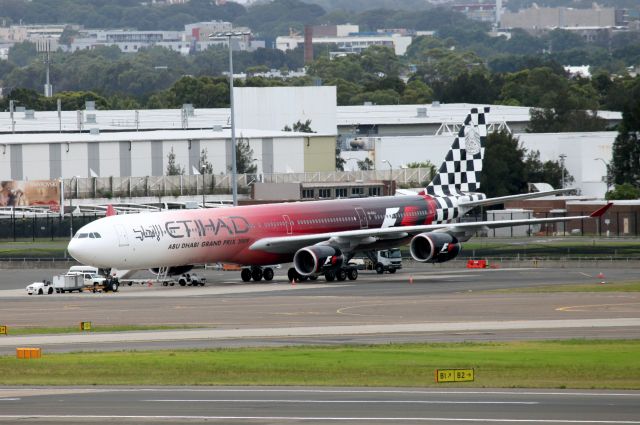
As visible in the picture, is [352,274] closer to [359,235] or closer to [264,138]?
[359,235]

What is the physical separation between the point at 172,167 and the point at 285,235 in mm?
58366

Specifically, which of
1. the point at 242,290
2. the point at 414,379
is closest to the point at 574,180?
the point at 242,290

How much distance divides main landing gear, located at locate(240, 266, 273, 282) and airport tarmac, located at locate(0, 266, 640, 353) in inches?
33.8

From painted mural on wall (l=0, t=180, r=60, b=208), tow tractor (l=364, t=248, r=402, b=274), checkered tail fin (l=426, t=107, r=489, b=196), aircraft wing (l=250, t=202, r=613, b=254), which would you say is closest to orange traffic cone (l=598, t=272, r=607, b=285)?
aircraft wing (l=250, t=202, r=613, b=254)

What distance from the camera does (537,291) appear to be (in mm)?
64375

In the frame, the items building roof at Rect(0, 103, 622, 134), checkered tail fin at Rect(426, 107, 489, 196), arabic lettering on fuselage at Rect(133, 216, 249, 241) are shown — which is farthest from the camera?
building roof at Rect(0, 103, 622, 134)

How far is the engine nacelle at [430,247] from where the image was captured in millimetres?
76312

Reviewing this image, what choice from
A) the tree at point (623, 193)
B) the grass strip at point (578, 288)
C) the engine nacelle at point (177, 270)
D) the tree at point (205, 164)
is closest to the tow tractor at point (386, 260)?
the engine nacelle at point (177, 270)

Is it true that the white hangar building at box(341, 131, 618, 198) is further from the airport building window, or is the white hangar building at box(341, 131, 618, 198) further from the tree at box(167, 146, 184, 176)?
the airport building window

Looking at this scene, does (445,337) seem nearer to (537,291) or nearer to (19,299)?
(537,291)

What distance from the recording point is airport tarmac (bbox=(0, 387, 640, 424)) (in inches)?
1188

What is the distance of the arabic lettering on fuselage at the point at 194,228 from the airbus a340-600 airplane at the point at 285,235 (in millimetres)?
45

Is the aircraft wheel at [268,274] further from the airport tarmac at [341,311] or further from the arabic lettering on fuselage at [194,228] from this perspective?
the arabic lettering on fuselage at [194,228]

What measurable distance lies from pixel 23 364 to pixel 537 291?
2917cm
